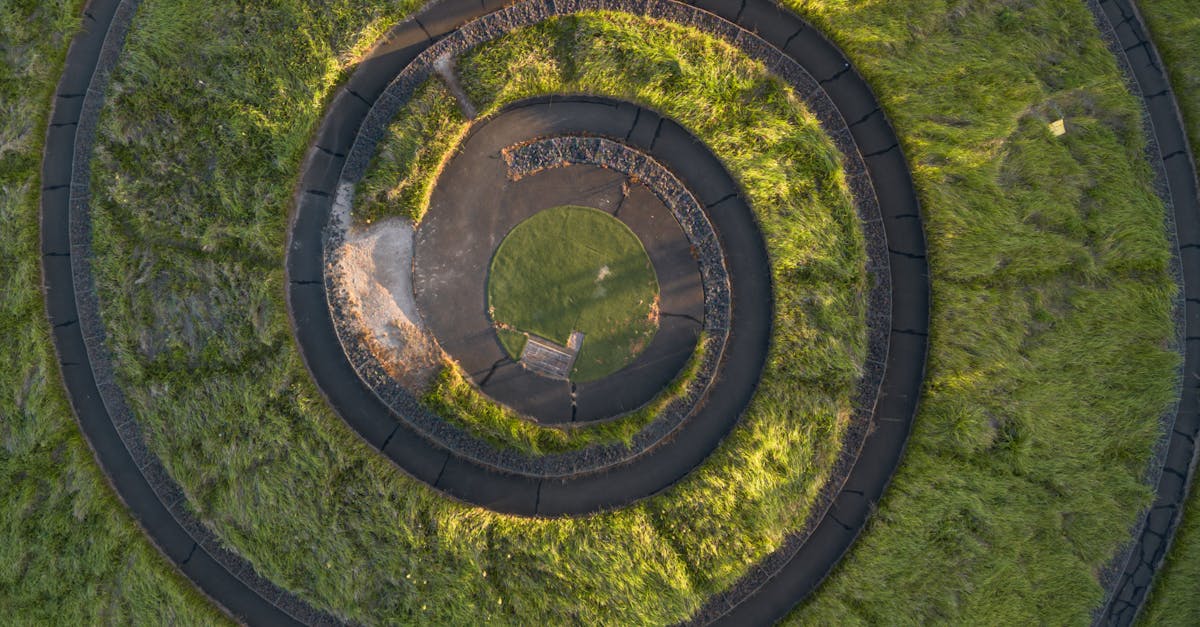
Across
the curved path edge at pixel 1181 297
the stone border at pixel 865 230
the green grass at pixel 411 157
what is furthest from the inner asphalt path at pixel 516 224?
the curved path edge at pixel 1181 297

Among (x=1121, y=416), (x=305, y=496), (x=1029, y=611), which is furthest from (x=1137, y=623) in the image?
(x=305, y=496)

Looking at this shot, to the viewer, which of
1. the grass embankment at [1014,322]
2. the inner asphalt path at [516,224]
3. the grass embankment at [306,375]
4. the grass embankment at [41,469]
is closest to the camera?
the grass embankment at [306,375]

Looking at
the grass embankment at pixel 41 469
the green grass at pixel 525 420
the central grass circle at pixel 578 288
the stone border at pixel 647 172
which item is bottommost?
the grass embankment at pixel 41 469

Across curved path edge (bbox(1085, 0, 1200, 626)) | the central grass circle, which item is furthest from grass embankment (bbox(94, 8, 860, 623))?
curved path edge (bbox(1085, 0, 1200, 626))

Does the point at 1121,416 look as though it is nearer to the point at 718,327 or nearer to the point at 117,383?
the point at 718,327

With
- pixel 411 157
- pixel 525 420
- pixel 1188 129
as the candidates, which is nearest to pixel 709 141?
pixel 411 157

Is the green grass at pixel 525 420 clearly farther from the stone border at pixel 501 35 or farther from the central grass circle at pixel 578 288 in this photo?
the central grass circle at pixel 578 288
